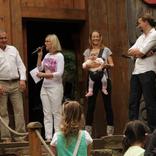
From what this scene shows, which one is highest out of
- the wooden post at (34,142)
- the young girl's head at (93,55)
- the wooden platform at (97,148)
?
the young girl's head at (93,55)

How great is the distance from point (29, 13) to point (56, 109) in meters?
2.30

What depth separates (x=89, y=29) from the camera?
10227mm

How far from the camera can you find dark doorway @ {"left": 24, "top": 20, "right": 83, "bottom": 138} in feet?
34.8

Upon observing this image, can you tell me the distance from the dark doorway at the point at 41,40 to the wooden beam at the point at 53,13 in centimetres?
20

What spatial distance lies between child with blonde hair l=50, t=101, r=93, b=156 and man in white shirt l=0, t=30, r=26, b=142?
10.6ft

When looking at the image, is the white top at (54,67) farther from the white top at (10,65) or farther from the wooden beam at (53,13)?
the wooden beam at (53,13)

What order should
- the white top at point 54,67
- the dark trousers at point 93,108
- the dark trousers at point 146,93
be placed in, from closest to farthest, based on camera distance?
the dark trousers at point 146,93
the dark trousers at point 93,108
the white top at point 54,67

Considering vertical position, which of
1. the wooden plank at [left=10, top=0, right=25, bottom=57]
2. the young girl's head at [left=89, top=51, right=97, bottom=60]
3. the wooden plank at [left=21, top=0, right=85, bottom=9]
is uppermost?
the wooden plank at [left=21, top=0, right=85, bottom=9]

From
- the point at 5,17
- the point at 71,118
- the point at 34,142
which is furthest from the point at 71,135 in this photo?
the point at 5,17

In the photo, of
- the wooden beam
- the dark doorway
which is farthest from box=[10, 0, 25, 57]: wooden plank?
the dark doorway

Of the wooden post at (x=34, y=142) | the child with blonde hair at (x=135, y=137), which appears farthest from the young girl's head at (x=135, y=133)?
the wooden post at (x=34, y=142)

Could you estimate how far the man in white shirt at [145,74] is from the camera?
7375 mm

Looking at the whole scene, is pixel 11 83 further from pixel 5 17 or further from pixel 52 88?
pixel 5 17

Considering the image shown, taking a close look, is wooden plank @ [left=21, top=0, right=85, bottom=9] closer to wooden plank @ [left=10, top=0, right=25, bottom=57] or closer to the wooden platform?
wooden plank @ [left=10, top=0, right=25, bottom=57]
